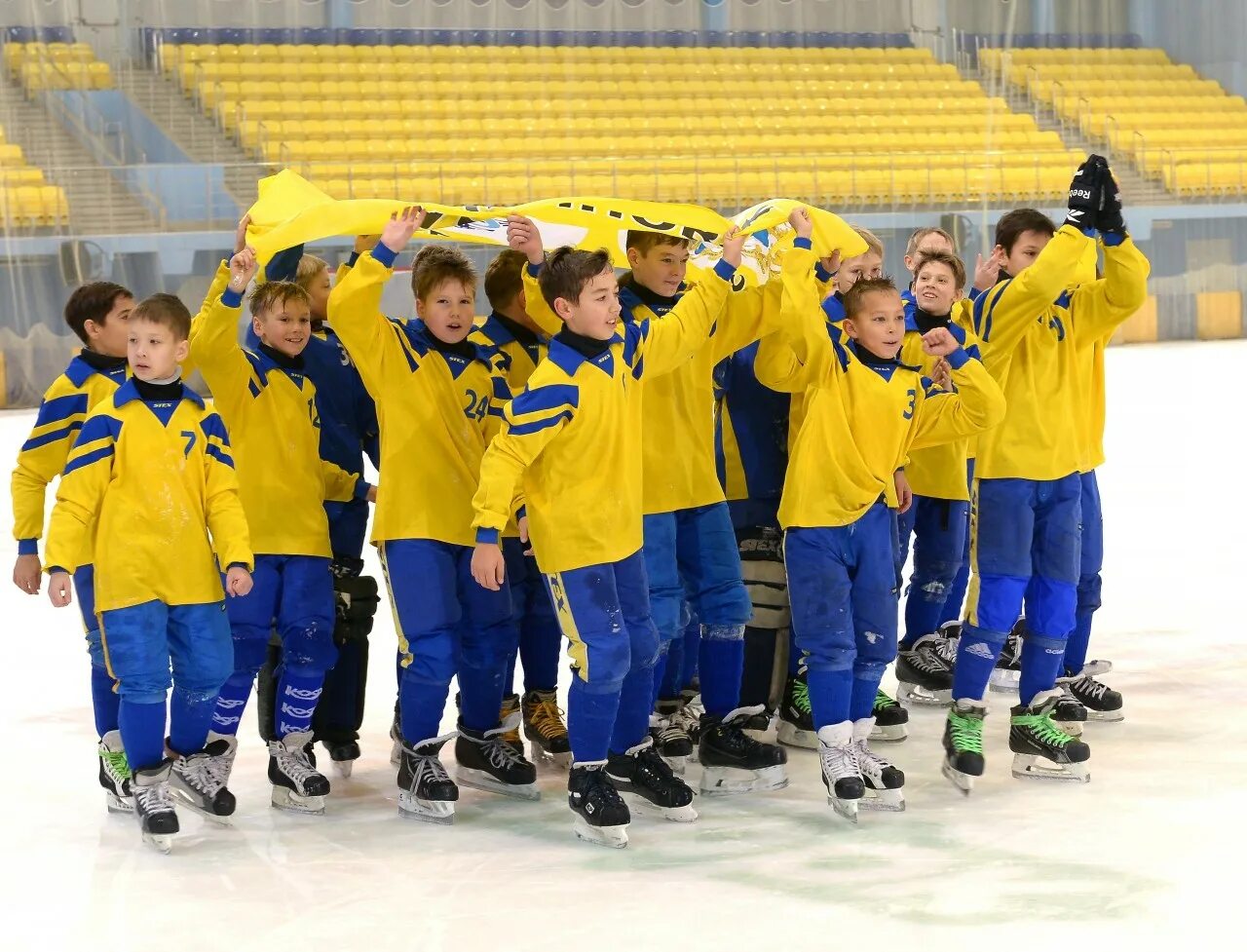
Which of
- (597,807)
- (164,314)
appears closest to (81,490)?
(164,314)

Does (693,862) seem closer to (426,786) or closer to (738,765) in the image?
(738,765)

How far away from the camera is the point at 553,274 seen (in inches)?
129

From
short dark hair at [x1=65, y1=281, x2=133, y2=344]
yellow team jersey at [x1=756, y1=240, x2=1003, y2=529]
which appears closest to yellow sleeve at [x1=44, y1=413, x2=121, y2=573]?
short dark hair at [x1=65, y1=281, x2=133, y2=344]

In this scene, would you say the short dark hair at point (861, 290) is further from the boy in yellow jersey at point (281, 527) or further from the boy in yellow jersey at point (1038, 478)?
the boy in yellow jersey at point (281, 527)

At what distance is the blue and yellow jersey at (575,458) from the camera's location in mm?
3203

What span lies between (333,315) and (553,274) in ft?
1.71

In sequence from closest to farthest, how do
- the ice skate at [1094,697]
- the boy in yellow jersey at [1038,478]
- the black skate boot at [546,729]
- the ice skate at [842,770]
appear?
1. the ice skate at [842,770]
2. the boy in yellow jersey at [1038,478]
3. the black skate boot at [546,729]
4. the ice skate at [1094,697]

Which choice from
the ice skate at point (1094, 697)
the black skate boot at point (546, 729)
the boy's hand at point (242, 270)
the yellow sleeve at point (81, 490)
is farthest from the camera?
the ice skate at point (1094, 697)

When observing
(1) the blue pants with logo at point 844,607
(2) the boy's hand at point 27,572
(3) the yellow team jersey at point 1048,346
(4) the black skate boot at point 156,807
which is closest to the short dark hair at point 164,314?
(2) the boy's hand at point 27,572

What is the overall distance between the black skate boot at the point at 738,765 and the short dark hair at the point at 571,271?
1.12 metres

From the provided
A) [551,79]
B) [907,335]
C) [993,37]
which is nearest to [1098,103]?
[993,37]

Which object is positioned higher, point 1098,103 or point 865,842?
point 1098,103

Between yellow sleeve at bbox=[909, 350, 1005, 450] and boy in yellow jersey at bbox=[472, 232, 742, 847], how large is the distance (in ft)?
2.35

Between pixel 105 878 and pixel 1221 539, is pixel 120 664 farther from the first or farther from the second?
pixel 1221 539
